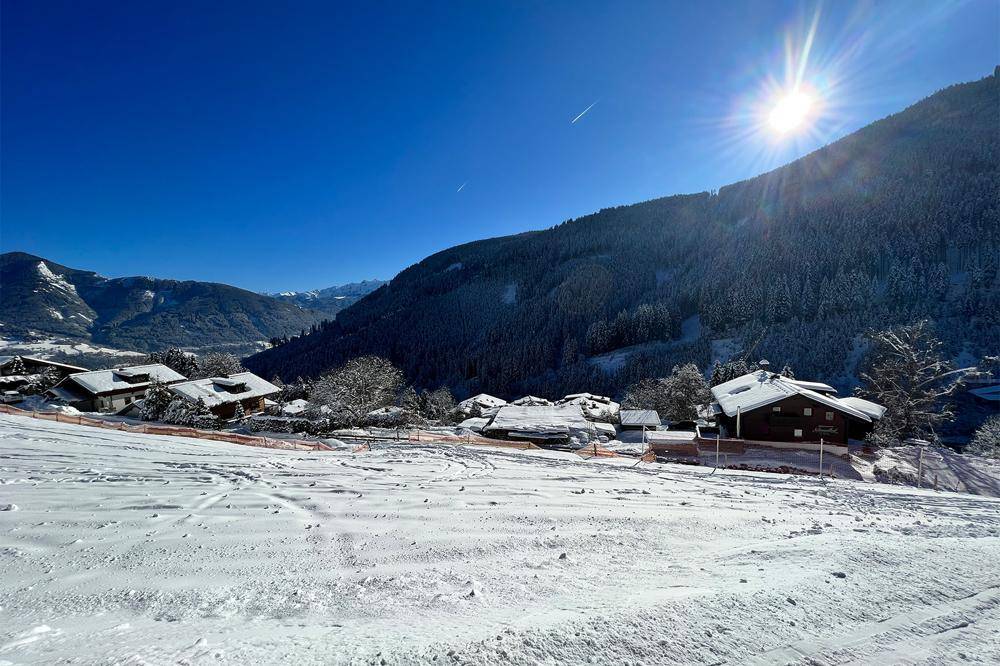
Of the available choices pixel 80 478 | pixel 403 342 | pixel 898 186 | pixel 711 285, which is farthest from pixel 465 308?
→ pixel 80 478

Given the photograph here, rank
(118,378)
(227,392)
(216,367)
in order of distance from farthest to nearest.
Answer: (216,367)
(118,378)
(227,392)

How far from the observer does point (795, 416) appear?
91.9ft

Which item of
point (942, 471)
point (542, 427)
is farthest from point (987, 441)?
point (542, 427)

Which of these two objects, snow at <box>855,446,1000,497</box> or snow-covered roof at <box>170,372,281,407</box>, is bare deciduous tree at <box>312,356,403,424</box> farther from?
snow at <box>855,446,1000,497</box>

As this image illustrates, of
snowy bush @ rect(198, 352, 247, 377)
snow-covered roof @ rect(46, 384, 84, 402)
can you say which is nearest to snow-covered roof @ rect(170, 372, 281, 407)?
snow-covered roof @ rect(46, 384, 84, 402)

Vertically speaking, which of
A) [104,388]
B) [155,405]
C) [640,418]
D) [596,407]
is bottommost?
[155,405]

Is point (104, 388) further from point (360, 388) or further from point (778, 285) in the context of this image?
point (778, 285)

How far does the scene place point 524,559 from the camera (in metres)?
5.04

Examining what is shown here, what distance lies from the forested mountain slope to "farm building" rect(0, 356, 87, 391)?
254 ft

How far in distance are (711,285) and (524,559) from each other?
13766cm

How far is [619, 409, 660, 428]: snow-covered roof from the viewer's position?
38019mm

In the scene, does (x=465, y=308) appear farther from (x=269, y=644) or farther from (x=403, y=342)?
(x=269, y=644)

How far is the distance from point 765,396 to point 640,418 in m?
12.5

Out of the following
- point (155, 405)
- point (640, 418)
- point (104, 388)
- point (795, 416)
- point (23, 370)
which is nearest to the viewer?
point (795, 416)
